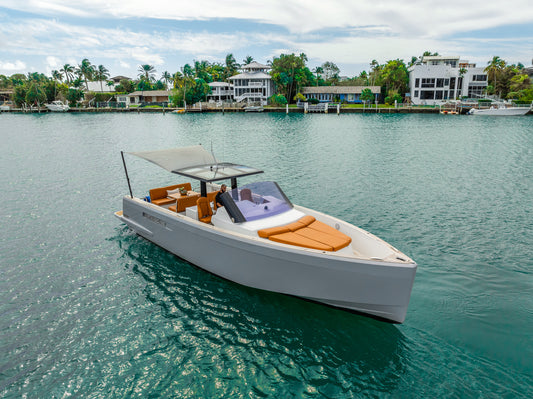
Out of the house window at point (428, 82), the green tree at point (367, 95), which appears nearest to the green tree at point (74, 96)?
the green tree at point (367, 95)

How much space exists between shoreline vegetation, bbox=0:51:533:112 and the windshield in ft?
266

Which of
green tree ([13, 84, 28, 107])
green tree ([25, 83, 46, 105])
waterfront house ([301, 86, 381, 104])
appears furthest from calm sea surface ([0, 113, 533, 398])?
green tree ([13, 84, 28, 107])

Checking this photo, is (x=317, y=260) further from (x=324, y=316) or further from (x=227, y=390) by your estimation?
(x=227, y=390)

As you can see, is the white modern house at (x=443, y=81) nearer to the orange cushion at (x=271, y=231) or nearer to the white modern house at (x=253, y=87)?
the white modern house at (x=253, y=87)

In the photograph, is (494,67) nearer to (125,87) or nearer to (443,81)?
(443,81)

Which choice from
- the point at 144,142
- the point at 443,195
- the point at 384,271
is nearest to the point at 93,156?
the point at 144,142

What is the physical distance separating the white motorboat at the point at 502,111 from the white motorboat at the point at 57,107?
11385 cm

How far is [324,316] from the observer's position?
7.64 m

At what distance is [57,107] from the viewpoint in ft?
347

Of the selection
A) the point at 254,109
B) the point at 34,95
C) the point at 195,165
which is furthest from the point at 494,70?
the point at 34,95

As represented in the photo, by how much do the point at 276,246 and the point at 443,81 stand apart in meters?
96.3

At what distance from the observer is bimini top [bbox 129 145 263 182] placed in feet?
31.2

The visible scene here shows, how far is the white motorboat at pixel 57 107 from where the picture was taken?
106m

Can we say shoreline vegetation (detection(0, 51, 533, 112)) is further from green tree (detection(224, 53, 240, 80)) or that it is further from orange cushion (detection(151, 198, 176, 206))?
orange cushion (detection(151, 198, 176, 206))
